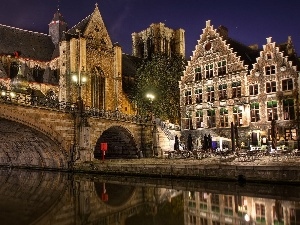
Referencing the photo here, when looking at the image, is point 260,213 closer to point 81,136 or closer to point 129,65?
point 81,136

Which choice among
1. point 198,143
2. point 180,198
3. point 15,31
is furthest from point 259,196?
point 15,31

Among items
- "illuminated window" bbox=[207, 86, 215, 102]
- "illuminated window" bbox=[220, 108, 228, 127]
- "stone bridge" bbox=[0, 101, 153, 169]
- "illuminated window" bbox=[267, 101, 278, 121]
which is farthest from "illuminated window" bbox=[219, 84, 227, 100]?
"stone bridge" bbox=[0, 101, 153, 169]

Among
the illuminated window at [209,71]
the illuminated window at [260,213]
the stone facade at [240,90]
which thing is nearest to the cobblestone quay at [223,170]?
the illuminated window at [260,213]

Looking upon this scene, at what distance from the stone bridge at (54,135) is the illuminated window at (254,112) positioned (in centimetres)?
1086

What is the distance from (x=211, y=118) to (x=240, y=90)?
4607 mm

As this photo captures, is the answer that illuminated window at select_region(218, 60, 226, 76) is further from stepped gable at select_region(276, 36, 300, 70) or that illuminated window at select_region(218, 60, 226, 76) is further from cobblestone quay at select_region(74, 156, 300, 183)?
cobblestone quay at select_region(74, 156, 300, 183)

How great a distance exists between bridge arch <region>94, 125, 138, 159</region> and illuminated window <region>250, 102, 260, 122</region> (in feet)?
40.5

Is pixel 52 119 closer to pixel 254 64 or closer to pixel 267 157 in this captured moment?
pixel 267 157

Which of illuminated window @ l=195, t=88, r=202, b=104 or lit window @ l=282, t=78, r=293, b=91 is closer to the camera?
lit window @ l=282, t=78, r=293, b=91

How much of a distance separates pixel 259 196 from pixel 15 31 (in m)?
46.0

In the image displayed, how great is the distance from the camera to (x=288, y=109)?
34344mm

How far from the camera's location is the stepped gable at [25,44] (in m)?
48.0

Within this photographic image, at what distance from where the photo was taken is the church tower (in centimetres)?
5559

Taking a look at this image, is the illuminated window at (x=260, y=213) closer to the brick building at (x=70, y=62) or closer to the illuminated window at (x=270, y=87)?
the illuminated window at (x=270, y=87)
